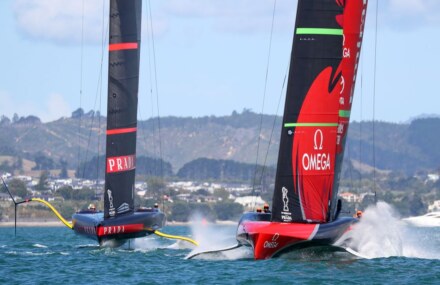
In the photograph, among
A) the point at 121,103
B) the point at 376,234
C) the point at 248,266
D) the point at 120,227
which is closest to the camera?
the point at 248,266

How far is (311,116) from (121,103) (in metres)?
11.8

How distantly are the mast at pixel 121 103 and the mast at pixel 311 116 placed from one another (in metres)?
10.8

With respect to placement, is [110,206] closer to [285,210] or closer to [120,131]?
[120,131]

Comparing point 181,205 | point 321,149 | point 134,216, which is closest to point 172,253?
point 134,216

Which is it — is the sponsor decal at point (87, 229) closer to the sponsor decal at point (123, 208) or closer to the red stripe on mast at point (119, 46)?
the sponsor decal at point (123, 208)

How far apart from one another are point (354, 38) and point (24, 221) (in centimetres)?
10724

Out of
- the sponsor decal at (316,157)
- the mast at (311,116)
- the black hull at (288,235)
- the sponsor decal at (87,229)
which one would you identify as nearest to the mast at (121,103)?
the sponsor decal at (87,229)

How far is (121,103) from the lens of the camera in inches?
1679

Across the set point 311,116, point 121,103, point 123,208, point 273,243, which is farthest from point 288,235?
point 121,103

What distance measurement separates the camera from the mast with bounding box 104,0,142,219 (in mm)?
42531

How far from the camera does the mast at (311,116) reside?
32125 millimetres

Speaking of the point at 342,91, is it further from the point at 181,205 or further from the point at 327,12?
the point at 181,205

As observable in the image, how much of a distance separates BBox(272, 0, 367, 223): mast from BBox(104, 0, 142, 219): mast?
1085cm

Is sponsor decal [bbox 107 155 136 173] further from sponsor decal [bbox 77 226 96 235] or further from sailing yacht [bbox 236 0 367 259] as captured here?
sailing yacht [bbox 236 0 367 259]
